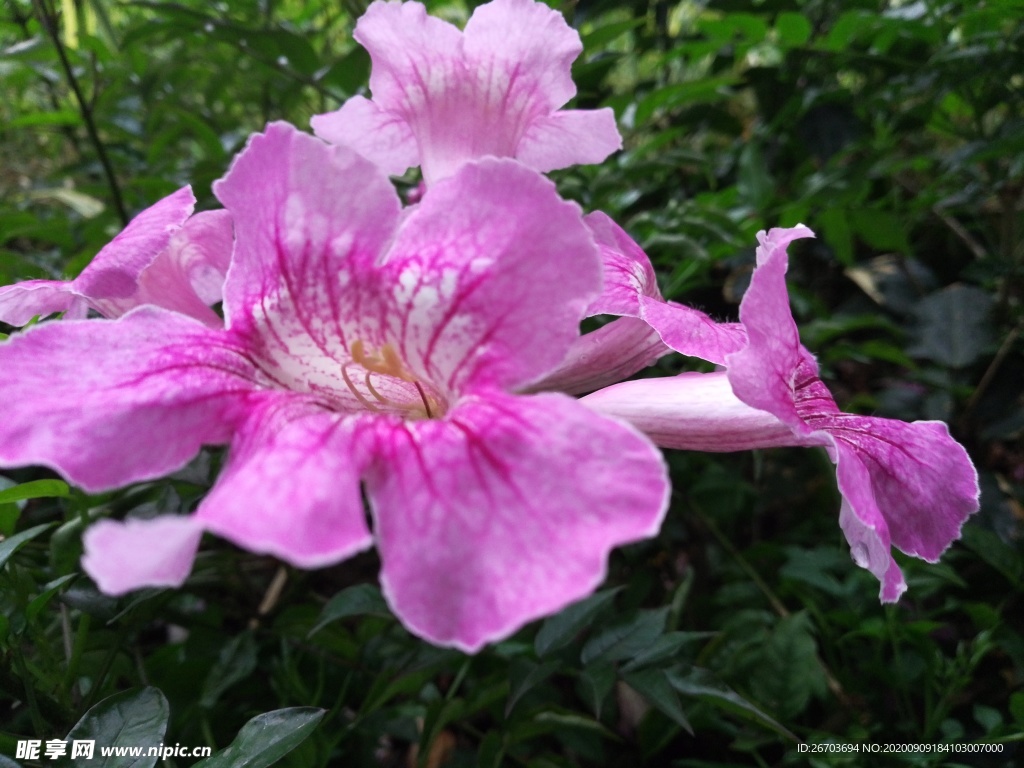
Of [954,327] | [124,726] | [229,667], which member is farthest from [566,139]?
[954,327]

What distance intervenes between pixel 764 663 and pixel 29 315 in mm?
1328

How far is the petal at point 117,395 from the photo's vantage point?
0.54m

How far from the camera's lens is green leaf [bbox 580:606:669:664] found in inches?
38.7

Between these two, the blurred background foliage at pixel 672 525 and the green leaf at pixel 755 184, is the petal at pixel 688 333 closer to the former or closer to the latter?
the blurred background foliage at pixel 672 525

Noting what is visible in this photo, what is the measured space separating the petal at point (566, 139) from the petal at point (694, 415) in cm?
36

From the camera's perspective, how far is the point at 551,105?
0.90 meters

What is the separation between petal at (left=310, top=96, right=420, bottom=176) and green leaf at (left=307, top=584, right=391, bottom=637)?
618 mm

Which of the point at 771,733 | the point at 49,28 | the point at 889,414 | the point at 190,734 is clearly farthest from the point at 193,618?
the point at 889,414

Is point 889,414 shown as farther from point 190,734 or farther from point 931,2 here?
point 190,734

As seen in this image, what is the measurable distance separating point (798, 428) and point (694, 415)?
11 centimetres

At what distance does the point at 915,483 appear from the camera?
2.59 ft

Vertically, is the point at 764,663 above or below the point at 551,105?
below

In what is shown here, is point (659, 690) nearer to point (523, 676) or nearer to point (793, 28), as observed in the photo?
point (523, 676)

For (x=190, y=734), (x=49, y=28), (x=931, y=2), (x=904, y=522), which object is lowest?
(x=190, y=734)
